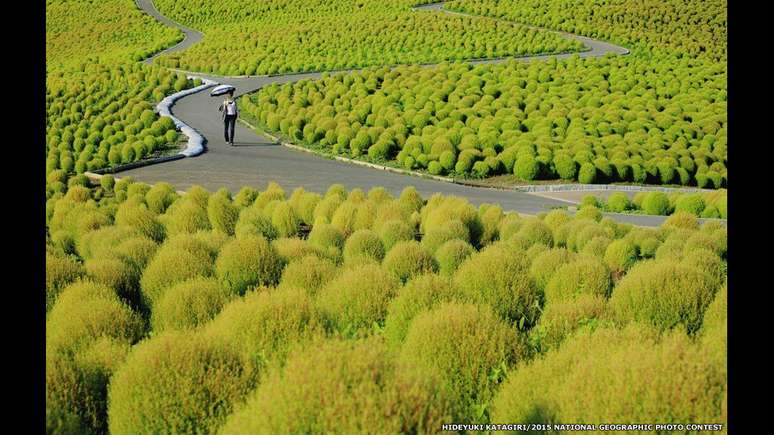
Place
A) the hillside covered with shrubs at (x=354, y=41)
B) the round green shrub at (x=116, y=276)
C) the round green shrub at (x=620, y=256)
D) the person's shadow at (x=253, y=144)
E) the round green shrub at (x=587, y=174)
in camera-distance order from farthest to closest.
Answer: the hillside covered with shrubs at (x=354, y=41) → the person's shadow at (x=253, y=144) → the round green shrub at (x=587, y=174) → the round green shrub at (x=620, y=256) → the round green shrub at (x=116, y=276)

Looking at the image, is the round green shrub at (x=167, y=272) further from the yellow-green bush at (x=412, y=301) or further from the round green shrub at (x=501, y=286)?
the round green shrub at (x=501, y=286)

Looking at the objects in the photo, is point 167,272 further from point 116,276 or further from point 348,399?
point 348,399

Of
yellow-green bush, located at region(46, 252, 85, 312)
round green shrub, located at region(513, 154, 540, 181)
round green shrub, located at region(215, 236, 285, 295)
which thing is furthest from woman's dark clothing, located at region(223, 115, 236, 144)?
yellow-green bush, located at region(46, 252, 85, 312)

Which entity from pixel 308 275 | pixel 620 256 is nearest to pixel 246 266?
pixel 308 275

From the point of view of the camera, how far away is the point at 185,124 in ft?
98.2

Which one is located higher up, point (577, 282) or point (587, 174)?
point (587, 174)

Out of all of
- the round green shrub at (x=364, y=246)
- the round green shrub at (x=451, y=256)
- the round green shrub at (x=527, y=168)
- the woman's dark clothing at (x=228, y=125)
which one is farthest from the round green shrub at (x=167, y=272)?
the woman's dark clothing at (x=228, y=125)

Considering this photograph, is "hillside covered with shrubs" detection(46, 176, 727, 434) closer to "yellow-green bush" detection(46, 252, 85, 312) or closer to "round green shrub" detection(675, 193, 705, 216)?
"yellow-green bush" detection(46, 252, 85, 312)

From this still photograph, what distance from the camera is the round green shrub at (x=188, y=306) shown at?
764 cm

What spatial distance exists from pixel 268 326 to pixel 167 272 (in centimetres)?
318

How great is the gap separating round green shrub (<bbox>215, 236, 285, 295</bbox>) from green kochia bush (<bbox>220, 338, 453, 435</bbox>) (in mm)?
5267

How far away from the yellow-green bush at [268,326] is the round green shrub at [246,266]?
9.35 ft
